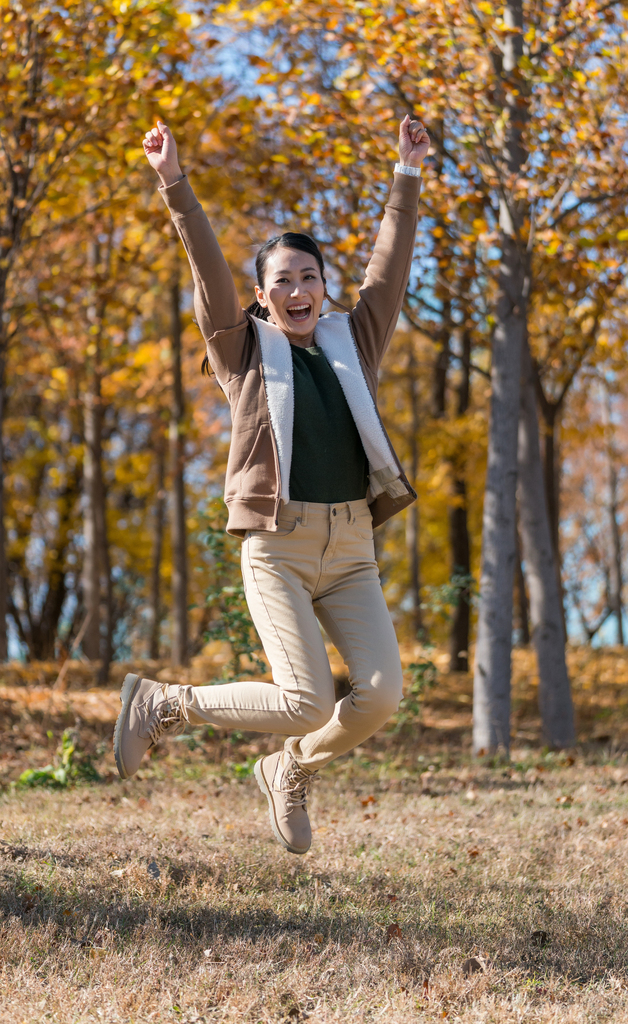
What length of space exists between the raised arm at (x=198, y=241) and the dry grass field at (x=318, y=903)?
6.70ft

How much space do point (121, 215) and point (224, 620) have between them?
16.4 ft

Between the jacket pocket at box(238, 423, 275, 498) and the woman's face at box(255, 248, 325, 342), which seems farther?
the woman's face at box(255, 248, 325, 342)

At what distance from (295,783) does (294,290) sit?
1.89 metres

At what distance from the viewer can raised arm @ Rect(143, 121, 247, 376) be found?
3154 mm

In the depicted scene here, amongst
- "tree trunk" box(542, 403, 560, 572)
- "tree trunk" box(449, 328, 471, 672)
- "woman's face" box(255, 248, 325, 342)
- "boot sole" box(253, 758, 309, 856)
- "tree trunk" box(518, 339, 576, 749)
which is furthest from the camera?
"tree trunk" box(449, 328, 471, 672)

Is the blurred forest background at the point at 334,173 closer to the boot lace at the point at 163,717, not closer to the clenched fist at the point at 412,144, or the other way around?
the clenched fist at the point at 412,144

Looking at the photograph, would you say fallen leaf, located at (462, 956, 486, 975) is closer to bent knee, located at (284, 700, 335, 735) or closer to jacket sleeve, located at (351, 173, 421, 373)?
bent knee, located at (284, 700, 335, 735)

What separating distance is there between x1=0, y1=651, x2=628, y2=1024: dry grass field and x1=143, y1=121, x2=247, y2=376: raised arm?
2.04 m

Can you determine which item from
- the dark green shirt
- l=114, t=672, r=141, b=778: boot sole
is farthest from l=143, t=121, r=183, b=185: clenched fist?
l=114, t=672, r=141, b=778: boot sole

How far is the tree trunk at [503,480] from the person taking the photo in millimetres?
6836

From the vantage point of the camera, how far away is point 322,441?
328 cm

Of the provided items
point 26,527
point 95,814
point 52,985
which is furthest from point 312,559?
point 26,527

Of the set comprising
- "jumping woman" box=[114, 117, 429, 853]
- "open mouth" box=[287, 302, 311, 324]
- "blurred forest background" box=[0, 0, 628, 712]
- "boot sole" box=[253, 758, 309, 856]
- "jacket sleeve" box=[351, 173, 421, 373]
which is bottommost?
"boot sole" box=[253, 758, 309, 856]

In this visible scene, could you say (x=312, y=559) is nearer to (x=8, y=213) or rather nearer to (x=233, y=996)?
(x=233, y=996)
